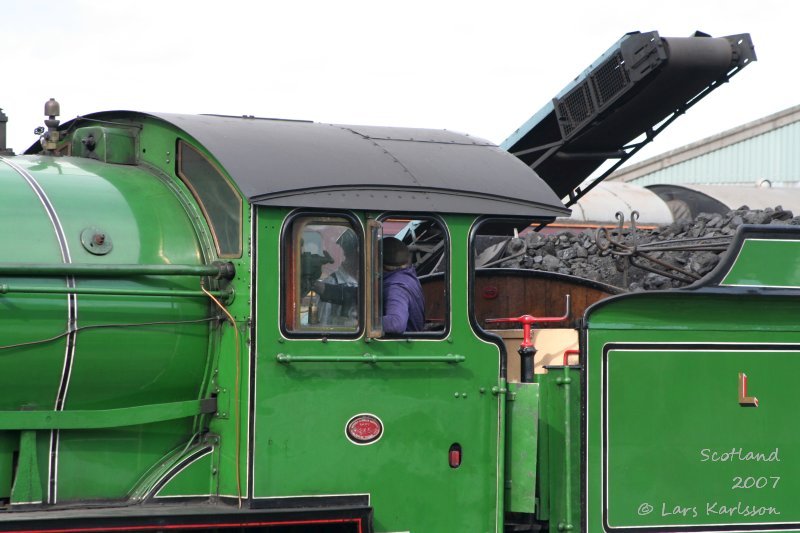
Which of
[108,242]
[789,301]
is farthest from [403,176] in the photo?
[789,301]

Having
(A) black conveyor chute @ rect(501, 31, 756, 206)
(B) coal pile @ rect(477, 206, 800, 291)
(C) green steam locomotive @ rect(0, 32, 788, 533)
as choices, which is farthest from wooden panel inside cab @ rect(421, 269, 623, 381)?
(A) black conveyor chute @ rect(501, 31, 756, 206)

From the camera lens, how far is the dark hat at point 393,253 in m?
6.09

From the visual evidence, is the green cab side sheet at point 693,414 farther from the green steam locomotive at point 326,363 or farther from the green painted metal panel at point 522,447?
the green painted metal panel at point 522,447

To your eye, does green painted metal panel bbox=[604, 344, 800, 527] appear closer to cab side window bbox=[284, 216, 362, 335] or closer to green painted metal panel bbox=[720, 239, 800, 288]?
green painted metal panel bbox=[720, 239, 800, 288]

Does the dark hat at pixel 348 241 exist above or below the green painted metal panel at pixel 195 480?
above

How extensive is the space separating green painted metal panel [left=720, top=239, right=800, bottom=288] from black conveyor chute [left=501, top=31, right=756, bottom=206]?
4.83 m

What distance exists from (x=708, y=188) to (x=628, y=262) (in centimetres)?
1670

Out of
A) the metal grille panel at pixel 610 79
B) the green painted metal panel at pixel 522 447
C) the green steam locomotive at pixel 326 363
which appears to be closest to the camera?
the green steam locomotive at pixel 326 363

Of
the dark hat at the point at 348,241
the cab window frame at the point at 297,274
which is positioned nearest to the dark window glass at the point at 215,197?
the cab window frame at the point at 297,274

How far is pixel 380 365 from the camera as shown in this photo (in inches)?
227

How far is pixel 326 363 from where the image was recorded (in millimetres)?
5691

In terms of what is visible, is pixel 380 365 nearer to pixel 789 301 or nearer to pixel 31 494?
pixel 31 494

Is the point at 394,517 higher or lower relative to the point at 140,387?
lower

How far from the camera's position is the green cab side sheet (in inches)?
243
